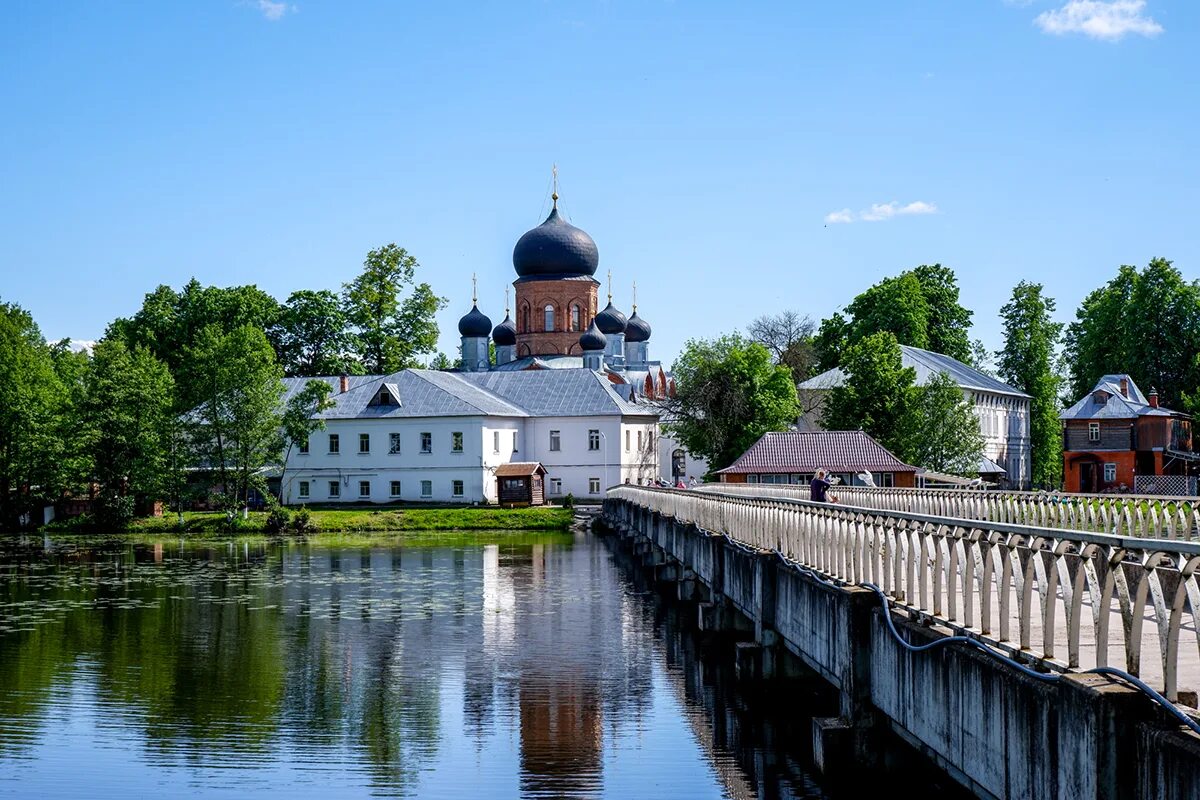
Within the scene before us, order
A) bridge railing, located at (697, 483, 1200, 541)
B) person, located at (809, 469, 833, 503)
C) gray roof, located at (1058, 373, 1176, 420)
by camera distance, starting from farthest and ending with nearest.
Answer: gray roof, located at (1058, 373, 1176, 420) < person, located at (809, 469, 833, 503) < bridge railing, located at (697, 483, 1200, 541)

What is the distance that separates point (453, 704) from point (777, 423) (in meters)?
54.2

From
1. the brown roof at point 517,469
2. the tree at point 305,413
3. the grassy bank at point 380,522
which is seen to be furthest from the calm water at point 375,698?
the brown roof at point 517,469

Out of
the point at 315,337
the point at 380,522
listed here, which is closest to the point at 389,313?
the point at 315,337

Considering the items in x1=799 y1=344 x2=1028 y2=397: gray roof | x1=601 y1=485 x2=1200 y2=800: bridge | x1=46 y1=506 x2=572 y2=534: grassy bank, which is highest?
x1=799 y1=344 x2=1028 y2=397: gray roof

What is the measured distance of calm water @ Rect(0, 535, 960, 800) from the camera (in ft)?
53.5

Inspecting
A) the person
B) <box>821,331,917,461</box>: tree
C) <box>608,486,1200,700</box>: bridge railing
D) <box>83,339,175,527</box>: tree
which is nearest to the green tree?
<box>83,339,175,527</box>: tree

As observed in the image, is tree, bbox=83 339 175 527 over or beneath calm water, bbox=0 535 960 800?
over

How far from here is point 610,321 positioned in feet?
349

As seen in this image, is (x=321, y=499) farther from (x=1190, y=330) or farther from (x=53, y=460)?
(x=1190, y=330)

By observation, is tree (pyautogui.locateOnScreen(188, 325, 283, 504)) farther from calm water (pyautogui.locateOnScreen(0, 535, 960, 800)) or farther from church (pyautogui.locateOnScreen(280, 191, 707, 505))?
calm water (pyautogui.locateOnScreen(0, 535, 960, 800))

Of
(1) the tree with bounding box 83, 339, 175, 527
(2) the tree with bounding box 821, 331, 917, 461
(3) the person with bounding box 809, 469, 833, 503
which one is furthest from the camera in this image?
(1) the tree with bounding box 83, 339, 175, 527

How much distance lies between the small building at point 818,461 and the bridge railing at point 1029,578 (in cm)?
3900

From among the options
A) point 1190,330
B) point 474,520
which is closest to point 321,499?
point 474,520

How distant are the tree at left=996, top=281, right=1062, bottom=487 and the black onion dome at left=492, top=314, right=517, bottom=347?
37.3 meters
